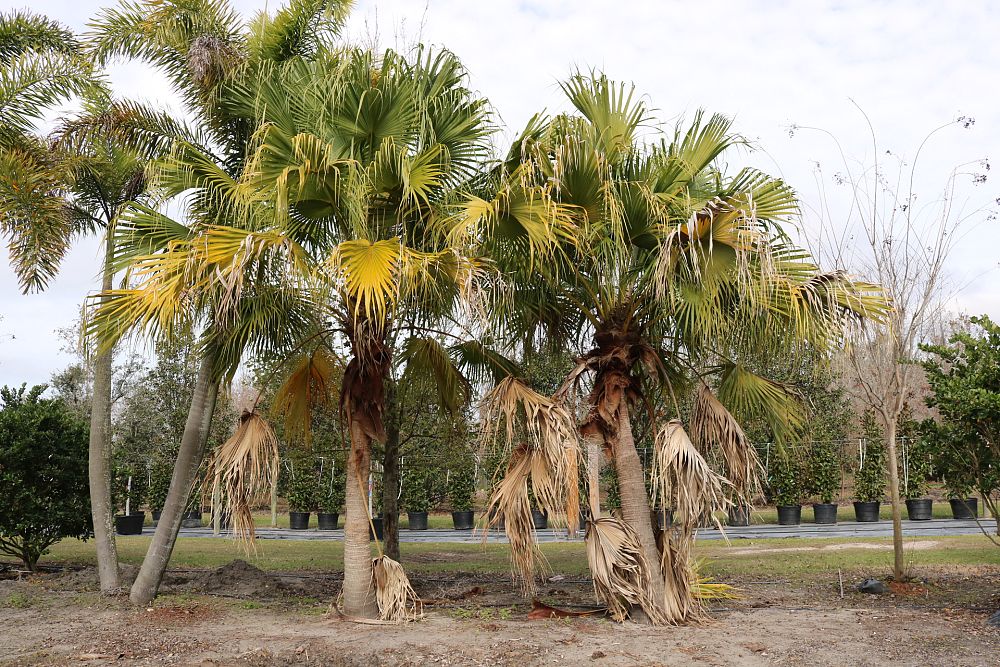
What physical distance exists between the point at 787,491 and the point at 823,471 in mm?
1036

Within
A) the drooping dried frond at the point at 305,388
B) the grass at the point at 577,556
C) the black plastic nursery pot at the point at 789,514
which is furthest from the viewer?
the black plastic nursery pot at the point at 789,514

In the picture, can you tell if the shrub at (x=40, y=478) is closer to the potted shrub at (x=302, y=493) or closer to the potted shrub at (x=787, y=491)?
the potted shrub at (x=302, y=493)

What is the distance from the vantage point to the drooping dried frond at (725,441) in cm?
722

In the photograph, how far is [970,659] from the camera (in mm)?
5680

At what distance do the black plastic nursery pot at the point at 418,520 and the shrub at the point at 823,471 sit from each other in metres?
10.4

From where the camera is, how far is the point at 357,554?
729 cm

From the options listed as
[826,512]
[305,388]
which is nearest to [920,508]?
[826,512]

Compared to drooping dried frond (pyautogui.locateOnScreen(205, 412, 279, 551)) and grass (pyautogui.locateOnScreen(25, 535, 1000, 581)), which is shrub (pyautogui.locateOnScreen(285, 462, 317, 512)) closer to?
grass (pyautogui.locateOnScreen(25, 535, 1000, 581))

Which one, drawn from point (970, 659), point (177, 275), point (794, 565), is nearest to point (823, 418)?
point (794, 565)

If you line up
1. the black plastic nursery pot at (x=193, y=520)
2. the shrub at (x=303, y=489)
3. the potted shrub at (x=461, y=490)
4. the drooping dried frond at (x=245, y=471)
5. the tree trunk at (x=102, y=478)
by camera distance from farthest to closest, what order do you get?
the black plastic nursery pot at (x=193, y=520), the shrub at (x=303, y=489), the potted shrub at (x=461, y=490), the tree trunk at (x=102, y=478), the drooping dried frond at (x=245, y=471)

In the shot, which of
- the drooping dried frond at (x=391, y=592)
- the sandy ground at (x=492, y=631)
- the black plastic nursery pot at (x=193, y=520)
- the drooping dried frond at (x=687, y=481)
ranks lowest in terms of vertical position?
the black plastic nursery pot at (x=193, y=520)

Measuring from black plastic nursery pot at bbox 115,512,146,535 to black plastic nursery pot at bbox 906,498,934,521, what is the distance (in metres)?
20.6

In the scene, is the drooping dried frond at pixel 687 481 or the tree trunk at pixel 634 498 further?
the tree trunk at pixel 634 498

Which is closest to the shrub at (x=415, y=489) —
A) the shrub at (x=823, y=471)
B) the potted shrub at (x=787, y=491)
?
the potted shrub at (x=787, y=491)
